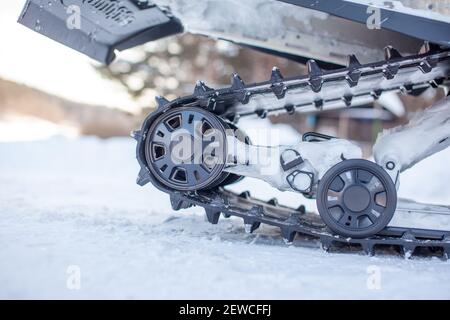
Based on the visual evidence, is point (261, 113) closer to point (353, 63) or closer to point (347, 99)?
point (347, 99)

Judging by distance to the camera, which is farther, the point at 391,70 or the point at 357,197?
the point at 391,70

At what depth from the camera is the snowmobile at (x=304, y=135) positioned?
321cm

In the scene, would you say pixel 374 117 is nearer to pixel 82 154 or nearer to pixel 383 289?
pixel 82 154

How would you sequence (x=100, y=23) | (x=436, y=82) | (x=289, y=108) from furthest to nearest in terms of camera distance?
(x=289, y=108) < (x=100, y=23) < (x=436, y=82)

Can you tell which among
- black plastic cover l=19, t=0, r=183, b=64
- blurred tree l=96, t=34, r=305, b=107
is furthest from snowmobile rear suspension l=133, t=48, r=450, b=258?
blurred tree l=96, t=34, r=305, b=107

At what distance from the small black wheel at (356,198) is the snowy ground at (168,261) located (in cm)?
20

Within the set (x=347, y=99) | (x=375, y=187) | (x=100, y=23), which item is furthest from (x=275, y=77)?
(x=100, y=23)

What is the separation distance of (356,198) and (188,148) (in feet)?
3.74

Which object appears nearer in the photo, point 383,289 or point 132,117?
point 383,289

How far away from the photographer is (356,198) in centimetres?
321

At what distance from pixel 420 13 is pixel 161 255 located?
214 cm

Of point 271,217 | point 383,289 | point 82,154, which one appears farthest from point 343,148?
point 82,154

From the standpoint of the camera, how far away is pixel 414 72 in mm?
3736
